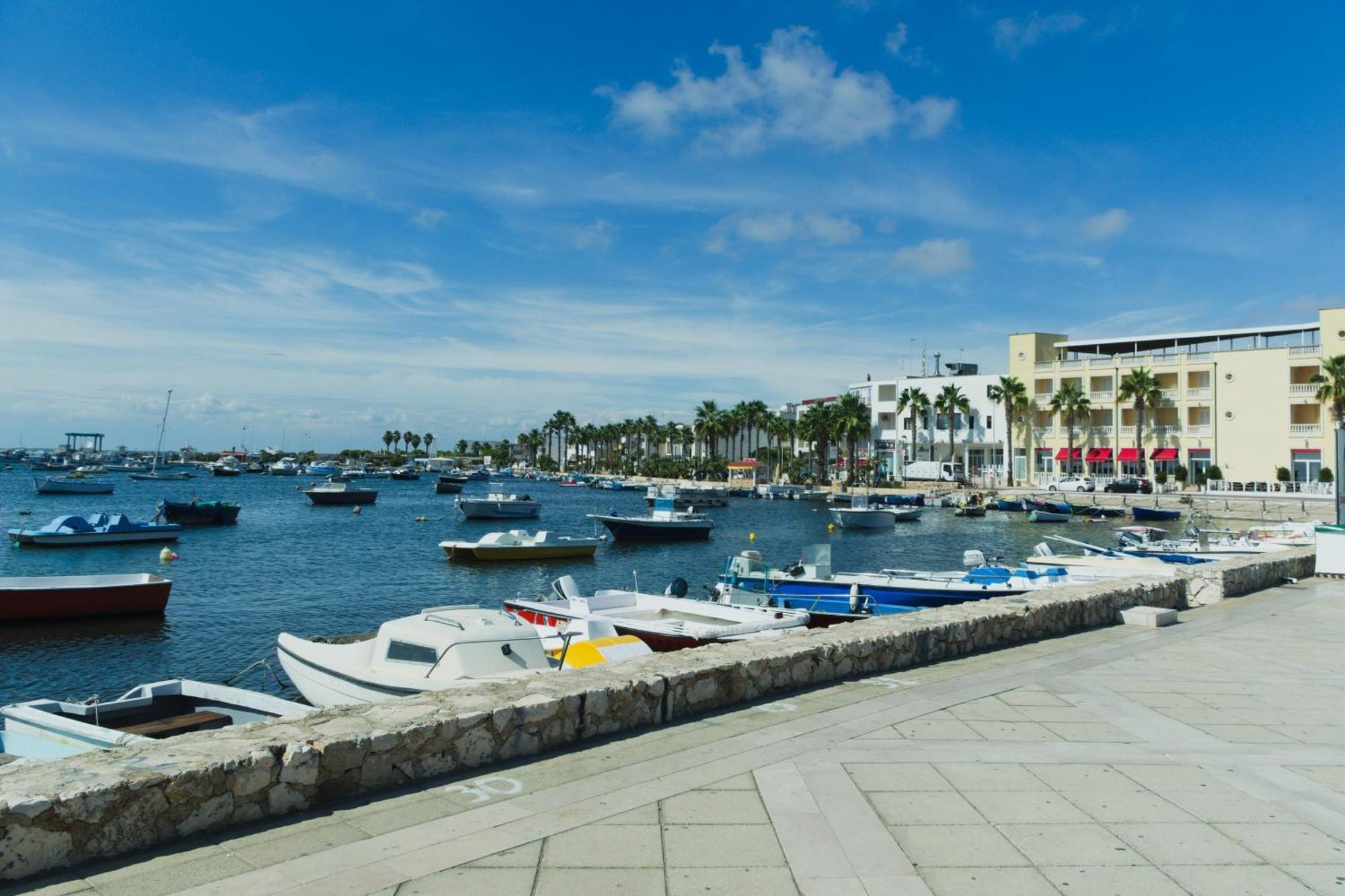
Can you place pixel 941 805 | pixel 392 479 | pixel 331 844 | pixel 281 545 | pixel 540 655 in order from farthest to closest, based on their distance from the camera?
pixel 392 479 < pixel 281 545 < pixel 540 655 < pixel 941 805 < pixel 331 844

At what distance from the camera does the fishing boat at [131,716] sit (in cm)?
1105

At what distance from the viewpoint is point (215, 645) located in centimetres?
2539

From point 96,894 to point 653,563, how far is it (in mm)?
43368

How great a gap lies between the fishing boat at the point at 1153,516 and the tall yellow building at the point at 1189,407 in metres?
19.2

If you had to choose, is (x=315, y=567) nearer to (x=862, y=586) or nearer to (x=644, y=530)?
(x=644, y=530)

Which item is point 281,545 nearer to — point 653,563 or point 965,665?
point 653,563

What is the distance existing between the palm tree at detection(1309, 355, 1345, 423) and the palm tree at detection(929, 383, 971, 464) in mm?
37482

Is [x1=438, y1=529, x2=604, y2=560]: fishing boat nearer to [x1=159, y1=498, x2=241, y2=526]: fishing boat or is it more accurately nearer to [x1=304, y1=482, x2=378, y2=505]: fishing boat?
[x1=159, y1=498, x2=241, y2=526]: fishing boat

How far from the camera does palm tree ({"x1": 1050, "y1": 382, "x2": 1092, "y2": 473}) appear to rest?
93.8m

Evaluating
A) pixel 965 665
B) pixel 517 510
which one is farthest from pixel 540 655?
pixel 517 510

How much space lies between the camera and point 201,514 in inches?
2532

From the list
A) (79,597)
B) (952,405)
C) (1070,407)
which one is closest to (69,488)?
(79,597)

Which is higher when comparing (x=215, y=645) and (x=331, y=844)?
(x=331, y=844)

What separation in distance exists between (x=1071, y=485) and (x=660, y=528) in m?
54.6
